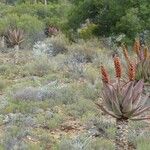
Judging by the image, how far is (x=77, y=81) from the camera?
41.8ft

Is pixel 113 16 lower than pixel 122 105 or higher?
lower

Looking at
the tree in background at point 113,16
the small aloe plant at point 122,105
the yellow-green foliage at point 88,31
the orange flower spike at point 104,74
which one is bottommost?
the yellow-green foliage at point 88,31

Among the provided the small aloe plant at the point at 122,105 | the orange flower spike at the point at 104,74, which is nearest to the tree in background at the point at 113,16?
the small aloe plant at the point at 122,105

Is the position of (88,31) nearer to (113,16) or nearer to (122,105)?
(113,16)

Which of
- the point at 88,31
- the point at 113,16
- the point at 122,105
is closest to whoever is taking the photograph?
the point at 122,105

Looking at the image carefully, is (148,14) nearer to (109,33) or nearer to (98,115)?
A: (109,33)

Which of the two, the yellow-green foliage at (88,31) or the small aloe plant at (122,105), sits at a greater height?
the small aloe plant at (122,105)

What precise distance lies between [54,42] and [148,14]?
3874mm

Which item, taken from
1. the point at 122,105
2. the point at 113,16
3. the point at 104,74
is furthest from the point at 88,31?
the point at 104,74

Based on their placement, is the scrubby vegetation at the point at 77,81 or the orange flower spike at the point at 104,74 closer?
the orange flower spike at the point at 104,74

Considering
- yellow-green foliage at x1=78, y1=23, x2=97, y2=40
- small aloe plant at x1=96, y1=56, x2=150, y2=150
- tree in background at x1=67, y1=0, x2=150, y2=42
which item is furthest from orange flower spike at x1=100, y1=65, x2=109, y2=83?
yellow-green foliage at x1=78, y1=23, x2=97, y2=40

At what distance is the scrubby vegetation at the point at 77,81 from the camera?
7703 mm

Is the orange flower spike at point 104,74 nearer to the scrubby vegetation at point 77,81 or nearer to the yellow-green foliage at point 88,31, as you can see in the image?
the scrubby vegetation at point 77,81

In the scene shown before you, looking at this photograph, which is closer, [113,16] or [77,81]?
[77,81]
